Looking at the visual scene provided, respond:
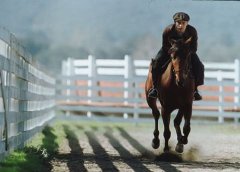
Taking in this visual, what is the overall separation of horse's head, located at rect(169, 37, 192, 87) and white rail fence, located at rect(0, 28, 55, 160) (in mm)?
1961

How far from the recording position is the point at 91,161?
8.44m

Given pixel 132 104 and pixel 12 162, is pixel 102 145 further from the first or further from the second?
pixel 132 104

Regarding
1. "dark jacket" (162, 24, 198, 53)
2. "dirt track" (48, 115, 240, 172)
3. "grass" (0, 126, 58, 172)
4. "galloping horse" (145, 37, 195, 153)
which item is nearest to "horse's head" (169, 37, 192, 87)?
"galloping horse" (145, 37, 195, 153)

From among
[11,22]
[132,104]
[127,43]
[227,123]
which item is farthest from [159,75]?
[127,43]

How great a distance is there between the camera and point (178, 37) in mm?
8477

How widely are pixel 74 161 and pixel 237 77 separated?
42.5ft

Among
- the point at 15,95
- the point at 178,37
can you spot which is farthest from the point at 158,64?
the point at 15,95

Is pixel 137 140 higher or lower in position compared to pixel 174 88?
lower

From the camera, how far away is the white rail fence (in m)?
7.30

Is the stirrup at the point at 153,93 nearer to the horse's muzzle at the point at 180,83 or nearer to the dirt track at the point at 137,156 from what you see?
the dirt track at the point at 137,156

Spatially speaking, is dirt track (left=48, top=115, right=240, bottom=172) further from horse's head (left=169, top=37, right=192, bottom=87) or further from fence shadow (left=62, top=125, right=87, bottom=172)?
horse's head (left=169, top=37, right=192, bottom=87)

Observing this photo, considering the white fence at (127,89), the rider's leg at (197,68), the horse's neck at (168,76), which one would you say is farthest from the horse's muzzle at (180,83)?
the white fence at (127,89)

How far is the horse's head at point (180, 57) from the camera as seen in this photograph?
801cm

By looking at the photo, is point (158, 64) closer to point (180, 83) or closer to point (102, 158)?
point (180, 83)
